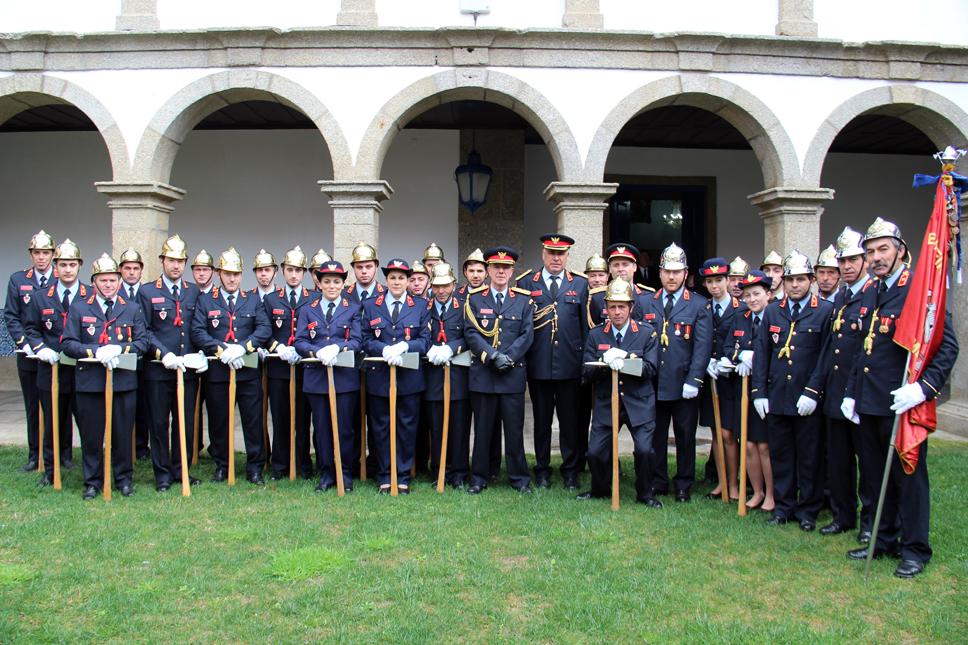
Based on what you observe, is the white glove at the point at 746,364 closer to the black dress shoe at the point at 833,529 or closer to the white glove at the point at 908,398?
the black dress shoe at the point at 833,529

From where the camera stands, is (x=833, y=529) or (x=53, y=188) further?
(x=53, y=188)

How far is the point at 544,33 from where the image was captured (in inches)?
324

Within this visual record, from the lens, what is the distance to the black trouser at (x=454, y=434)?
594 centimetres

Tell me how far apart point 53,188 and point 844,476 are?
11.2 metres

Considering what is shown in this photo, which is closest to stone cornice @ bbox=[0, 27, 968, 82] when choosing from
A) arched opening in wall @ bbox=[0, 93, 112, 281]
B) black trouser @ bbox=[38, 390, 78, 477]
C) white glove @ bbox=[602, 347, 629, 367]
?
arched opening in wall @ bbox=[0, 93, 112, 281]

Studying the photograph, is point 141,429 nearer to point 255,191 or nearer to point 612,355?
point 612,355

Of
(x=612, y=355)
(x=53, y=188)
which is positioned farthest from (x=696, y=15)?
(x=53, y=188)

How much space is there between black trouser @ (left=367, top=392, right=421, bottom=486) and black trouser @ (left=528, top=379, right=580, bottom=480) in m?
0.97

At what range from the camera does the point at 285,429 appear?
20.2 feet

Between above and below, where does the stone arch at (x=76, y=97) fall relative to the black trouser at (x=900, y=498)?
above

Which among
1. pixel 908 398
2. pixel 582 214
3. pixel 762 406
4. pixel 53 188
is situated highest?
pixel 53 188

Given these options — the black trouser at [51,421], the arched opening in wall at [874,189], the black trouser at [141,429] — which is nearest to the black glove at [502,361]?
the black trouser at [141,429]

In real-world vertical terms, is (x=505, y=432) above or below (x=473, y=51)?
below

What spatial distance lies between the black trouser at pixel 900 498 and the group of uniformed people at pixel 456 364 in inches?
14.9
